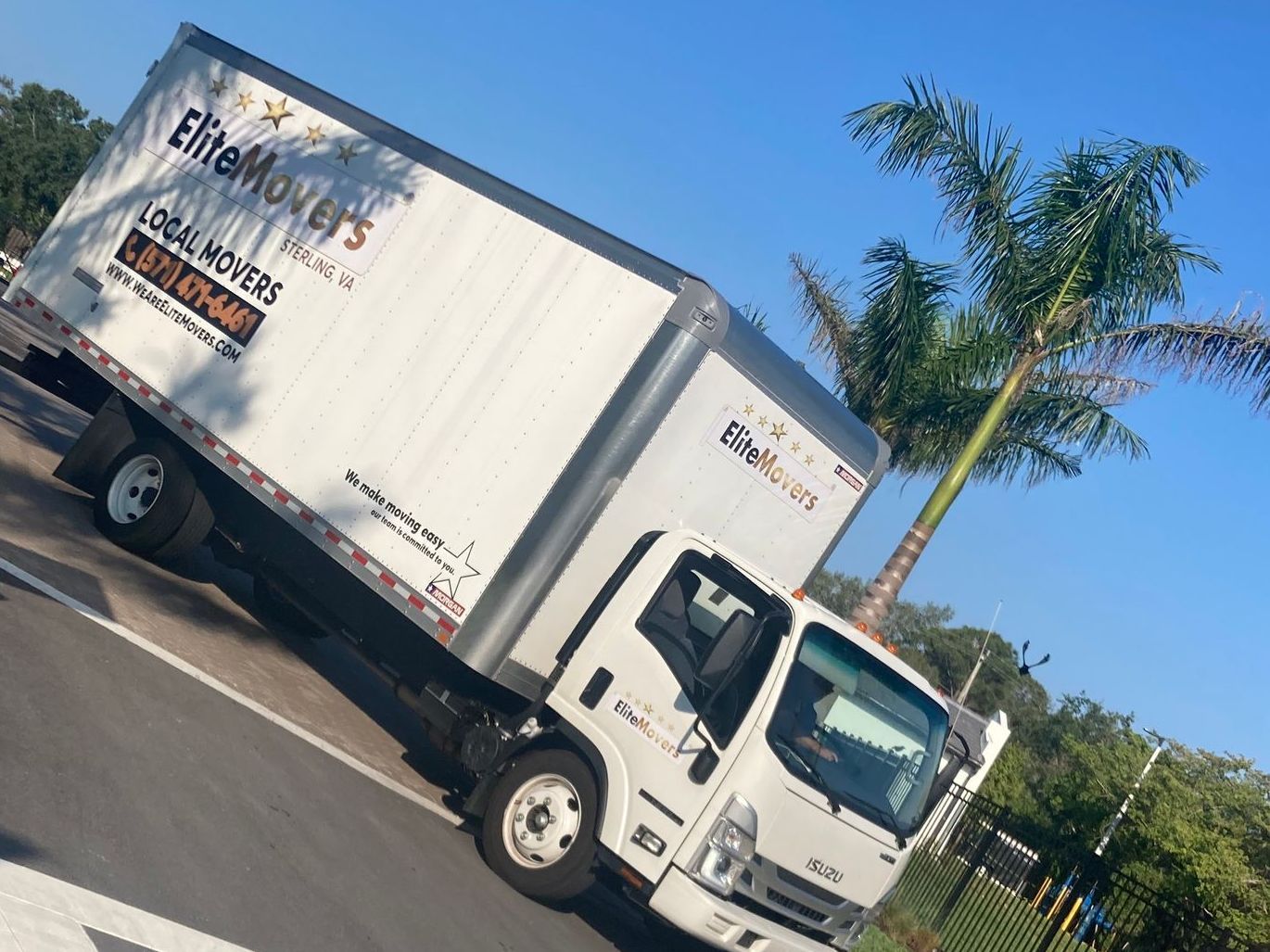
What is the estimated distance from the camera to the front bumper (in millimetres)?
7234

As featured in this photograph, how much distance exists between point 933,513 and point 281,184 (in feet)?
27.0

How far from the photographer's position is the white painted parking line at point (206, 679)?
335 inches

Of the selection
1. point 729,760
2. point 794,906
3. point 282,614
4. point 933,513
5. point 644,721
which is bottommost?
point 282,614

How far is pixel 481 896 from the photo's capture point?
7.71 metres

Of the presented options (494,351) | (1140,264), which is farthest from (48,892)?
(1140,264)

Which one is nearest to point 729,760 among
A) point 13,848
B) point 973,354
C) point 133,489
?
point 13,848

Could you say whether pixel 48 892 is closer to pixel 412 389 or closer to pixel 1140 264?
pixel 412 389

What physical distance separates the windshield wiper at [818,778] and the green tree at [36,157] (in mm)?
57931

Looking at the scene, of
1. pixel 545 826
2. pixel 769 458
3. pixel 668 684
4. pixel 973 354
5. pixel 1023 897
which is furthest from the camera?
pixel 973 354

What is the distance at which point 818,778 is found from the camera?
297 inches

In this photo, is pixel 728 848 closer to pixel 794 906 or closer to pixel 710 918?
pixel 710 918

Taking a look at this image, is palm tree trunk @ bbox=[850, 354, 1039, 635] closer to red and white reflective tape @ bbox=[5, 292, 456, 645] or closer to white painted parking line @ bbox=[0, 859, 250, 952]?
red and white reflective tape @ bbox=[5, 292, 456, 645]

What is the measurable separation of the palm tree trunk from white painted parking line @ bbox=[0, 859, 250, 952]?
10565mm

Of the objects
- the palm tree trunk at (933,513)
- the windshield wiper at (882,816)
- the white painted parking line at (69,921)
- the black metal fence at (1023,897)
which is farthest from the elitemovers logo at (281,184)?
the black metal fence at (1023,897)
